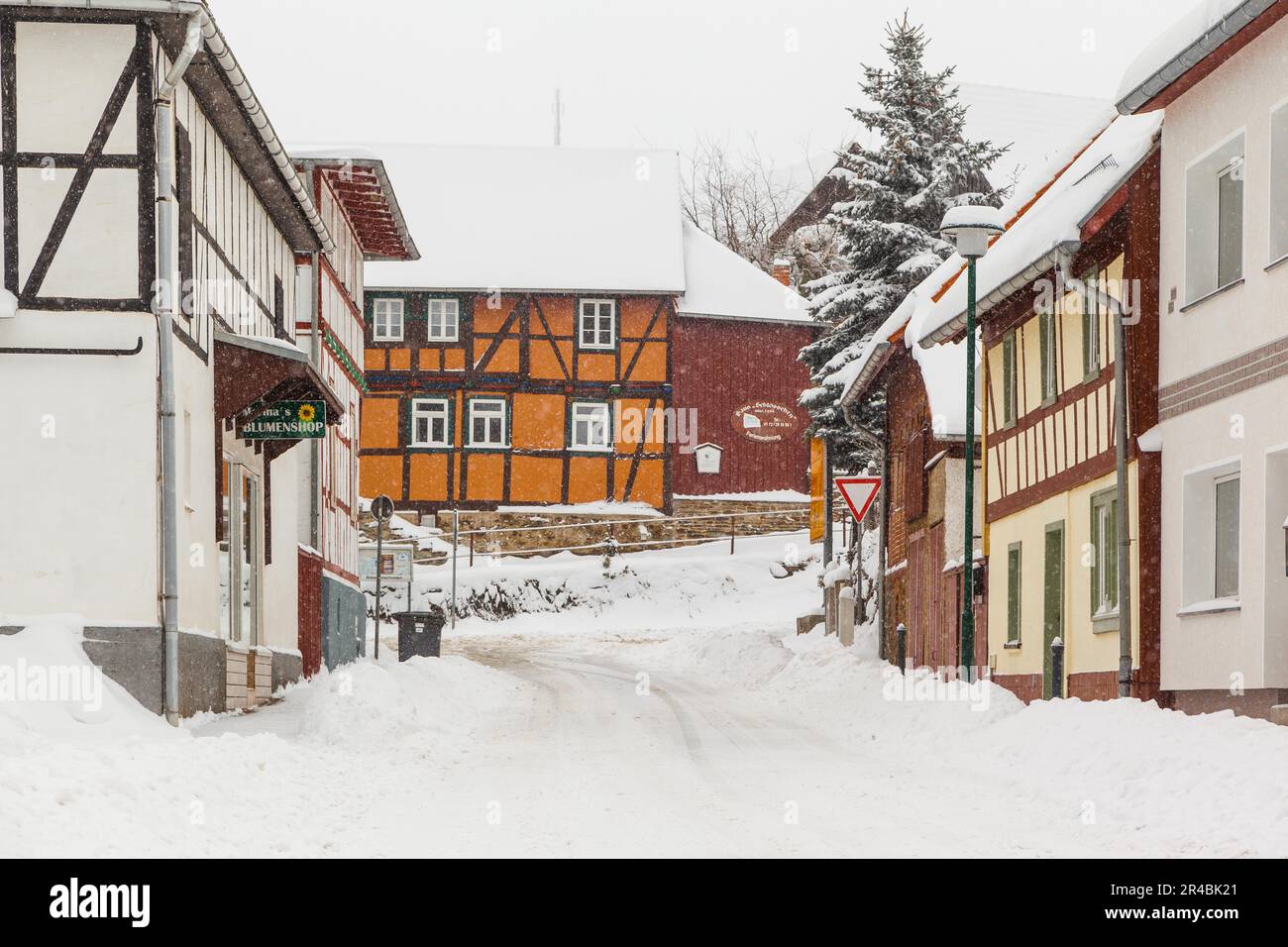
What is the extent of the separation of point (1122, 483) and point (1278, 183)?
3158mm

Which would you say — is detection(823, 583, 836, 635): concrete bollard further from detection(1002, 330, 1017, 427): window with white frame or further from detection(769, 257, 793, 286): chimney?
detection(769, 257, 793, 286): chimney

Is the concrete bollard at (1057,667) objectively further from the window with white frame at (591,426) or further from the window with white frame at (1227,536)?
the window with white frame at (591,426)

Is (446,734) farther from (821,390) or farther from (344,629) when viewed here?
(821,390)

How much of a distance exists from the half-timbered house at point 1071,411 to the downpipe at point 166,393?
7.90 metres

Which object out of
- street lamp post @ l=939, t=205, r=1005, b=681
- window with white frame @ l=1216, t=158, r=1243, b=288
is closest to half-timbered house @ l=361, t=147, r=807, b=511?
street lamp post @ l=939, t=205, r=1005, b=681

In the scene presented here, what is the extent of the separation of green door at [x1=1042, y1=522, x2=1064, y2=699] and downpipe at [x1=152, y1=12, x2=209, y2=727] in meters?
9.01

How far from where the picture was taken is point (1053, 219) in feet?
53.8

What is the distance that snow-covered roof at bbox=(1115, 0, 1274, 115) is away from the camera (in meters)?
12.8

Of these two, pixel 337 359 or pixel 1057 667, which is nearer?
pixel 1057 667

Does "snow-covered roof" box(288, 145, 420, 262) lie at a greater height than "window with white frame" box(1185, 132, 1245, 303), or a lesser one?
greater

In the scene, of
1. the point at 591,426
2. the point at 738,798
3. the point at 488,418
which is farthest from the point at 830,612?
the point at 738,798

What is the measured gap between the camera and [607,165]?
5275 cm

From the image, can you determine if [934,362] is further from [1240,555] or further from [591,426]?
[591,426]

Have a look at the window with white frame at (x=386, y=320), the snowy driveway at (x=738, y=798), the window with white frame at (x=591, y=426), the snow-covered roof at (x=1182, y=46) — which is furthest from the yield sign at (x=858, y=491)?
the window with white frame at (x=386, y=320)
